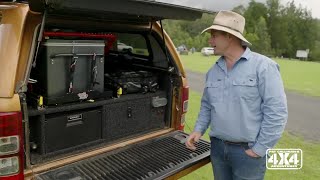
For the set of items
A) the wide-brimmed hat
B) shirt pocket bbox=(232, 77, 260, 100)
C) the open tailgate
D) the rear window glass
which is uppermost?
the wide-brimmed hat

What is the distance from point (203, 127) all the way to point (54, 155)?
4.48ft

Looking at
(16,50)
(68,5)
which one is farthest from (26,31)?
(68,5)

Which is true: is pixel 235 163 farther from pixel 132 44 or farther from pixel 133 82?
pixel 132 44

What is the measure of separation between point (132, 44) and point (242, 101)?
2.32m

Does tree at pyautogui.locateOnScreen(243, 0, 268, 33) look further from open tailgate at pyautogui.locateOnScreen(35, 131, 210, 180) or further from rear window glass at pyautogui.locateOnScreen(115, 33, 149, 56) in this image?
open tailgate at pyautogui.locateOnScreen(35, 131, 210, 180)

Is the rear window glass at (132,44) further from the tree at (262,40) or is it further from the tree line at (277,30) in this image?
the tree at (262,40)

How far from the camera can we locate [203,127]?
332 cm

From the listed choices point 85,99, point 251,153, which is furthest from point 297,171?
point 85,99

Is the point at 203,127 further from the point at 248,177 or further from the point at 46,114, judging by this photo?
the point at 46,114

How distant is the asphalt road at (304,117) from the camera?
7.36 m

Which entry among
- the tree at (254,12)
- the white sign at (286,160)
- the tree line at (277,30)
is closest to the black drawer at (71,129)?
the white sign at (286,160)

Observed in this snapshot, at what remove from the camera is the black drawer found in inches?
121

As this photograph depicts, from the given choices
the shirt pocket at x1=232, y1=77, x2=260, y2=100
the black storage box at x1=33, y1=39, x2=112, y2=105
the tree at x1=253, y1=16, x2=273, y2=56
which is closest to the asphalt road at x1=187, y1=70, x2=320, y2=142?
the shirt pocket at x1=232, y1=77, x2=260, y2=100

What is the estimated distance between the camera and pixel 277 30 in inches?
3371
